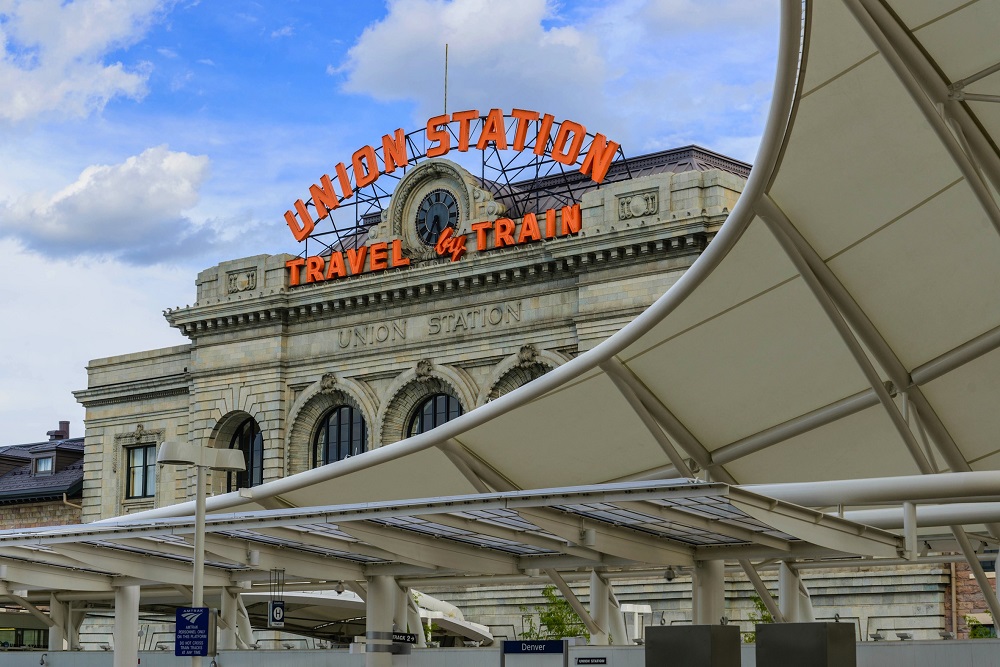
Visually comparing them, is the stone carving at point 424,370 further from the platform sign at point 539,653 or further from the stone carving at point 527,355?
the platform sign at point 539,653

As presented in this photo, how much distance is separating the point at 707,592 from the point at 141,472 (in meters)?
52.0

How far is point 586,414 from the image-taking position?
29.3 metres

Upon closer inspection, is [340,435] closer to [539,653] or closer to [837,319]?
[539,653]

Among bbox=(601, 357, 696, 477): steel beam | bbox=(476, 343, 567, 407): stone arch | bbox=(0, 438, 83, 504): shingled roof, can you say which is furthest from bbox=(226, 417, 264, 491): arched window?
bbox=(601, 357, 696, 477): steel beam

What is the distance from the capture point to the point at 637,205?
5541 cm

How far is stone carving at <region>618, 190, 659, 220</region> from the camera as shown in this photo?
5503 centimetres

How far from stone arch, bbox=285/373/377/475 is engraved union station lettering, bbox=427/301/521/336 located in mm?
5661

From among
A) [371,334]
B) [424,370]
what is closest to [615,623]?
[424,370]

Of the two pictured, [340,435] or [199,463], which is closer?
[199,463]

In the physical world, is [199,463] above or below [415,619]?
above

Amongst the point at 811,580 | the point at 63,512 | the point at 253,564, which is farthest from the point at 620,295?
the point at 63,512

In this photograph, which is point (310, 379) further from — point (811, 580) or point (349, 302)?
point (811, 580)

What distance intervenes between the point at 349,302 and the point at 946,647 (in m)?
44.3

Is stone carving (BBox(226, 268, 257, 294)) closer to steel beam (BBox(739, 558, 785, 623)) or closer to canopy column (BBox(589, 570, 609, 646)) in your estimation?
canopy column (BBox(589, 570, 609, 646))
